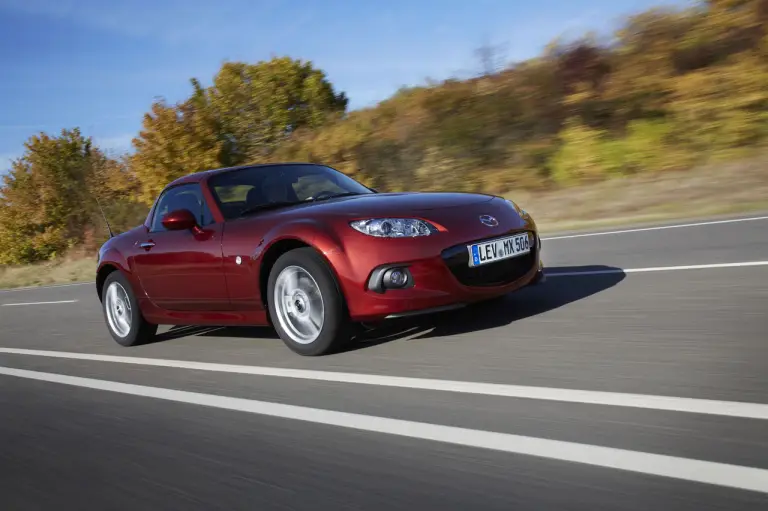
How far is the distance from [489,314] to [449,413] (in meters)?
2.27

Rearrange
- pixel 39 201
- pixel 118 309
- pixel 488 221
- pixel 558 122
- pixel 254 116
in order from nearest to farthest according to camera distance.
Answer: pixel 488 221 < pixel 118 309 < pixel 558 122 < pixel 254 116 < pixel 39 201

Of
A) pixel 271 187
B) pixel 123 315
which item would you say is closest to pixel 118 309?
pixel 123 315

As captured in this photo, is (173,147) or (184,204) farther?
(173,147)

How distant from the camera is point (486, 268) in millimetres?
5086

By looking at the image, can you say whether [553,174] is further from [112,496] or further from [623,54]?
[112,496]

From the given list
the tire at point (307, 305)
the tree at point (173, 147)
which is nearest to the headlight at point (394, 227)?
the tire at point (307, 305)

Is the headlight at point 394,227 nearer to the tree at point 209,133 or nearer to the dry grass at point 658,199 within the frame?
the dry grass at point 658,199

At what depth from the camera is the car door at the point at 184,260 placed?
5.86m

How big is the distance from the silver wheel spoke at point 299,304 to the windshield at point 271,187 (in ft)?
2.60

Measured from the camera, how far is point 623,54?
16391mm

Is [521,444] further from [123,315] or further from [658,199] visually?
[658,199]

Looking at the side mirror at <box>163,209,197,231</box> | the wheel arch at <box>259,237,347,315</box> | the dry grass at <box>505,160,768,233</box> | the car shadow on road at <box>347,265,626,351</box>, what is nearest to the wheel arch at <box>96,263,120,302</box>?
the side mirror at <box>163,209,197,231</box>

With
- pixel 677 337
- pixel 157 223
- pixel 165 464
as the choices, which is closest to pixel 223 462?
pixel 165 464

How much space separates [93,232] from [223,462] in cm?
2786
